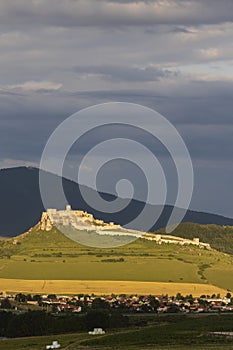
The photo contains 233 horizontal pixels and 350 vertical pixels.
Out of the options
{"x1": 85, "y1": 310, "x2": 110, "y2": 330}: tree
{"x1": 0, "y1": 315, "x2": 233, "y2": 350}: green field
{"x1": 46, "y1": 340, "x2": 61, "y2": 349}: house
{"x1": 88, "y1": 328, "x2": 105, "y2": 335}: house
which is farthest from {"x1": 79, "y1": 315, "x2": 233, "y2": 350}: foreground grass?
{"x1": 85, "y1": 310, "x2": 110, "y2": 330}: tree

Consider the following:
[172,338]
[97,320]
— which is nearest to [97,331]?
Answer: [97,320]

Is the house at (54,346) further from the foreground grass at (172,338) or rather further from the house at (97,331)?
the house at (97,331)

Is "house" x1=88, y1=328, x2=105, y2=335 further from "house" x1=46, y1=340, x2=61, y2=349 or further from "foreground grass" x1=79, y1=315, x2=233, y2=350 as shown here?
"house" x1=46, y1=340, x2=61, y2=349

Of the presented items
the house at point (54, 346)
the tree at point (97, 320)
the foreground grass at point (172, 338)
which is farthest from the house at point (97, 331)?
the house at point (54, 346)

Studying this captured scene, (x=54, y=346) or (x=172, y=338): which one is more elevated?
(x=172, y=338)

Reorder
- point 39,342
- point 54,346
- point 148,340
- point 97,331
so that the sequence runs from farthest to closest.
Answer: point 97,331 < point 39,342 < point 148,340 < point 54,346

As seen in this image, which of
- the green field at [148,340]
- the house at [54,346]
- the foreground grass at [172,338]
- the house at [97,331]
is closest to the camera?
the green field at [148,340]

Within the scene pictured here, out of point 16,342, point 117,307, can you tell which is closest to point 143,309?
point 117,307

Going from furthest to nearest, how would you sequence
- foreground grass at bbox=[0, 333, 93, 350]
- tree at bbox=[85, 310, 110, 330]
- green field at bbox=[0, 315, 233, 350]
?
tree at bbox=[85, 310, 110, 330] < foreground grass at bbox=[0, 333, 93, 350] < green field at bbox=[0, 315, 233, 350]

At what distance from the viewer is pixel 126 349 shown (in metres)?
108

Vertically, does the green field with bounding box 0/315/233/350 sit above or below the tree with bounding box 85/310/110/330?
below

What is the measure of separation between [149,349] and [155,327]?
3439 centimetres

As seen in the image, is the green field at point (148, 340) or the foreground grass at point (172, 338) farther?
the foreground grass at point (172, 338)

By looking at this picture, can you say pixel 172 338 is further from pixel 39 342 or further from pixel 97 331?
pixel 97 331
